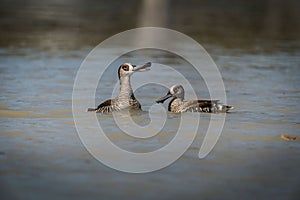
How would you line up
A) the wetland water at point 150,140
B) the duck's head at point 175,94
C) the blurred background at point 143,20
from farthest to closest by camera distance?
1. the blurred background at point 143,20
2. the duck's head at point 175,94
3. the wetland water at point 150,140

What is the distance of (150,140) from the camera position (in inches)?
379

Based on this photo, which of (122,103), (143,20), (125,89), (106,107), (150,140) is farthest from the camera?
(143,20)

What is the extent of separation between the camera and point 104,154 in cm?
876

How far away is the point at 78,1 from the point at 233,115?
2588 centimetres

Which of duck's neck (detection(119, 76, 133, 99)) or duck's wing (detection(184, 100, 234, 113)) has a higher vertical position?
duck's neck (detection(119, 76, 133, 99))

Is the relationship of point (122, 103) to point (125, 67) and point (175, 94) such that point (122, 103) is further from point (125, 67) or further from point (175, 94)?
point (175, 94)

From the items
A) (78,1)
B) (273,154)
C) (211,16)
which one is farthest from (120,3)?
(273,154)

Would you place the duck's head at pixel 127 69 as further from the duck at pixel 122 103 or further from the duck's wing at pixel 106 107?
the duck's wing at pixel 106 107

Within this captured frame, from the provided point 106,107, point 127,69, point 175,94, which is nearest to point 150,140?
point 106,107

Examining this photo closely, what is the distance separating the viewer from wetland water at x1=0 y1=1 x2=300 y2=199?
743 centimetres

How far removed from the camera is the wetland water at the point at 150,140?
7.43 metres

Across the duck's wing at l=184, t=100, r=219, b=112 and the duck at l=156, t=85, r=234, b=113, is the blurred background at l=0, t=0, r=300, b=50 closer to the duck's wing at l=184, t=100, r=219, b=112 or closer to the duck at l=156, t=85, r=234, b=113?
the duck at l=156, t=85, r=234, b=113

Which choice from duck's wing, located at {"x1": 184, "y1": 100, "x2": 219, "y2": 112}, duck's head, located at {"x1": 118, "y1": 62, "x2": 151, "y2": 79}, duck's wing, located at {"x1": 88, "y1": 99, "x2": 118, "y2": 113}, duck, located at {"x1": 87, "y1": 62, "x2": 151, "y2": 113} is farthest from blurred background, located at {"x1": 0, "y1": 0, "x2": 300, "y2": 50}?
duck's wing, located at {"x1": 184, "y1": 100, "x2": 219, "y2": 112}

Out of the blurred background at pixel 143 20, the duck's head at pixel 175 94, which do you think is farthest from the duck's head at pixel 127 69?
the blurred background at pixel 143 20
